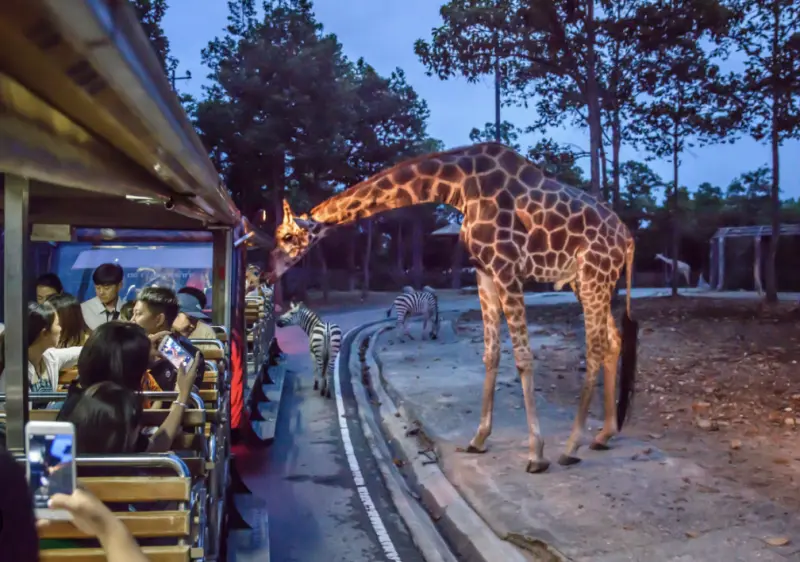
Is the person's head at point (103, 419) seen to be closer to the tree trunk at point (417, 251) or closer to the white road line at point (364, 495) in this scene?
the white road line at point (364, 495)

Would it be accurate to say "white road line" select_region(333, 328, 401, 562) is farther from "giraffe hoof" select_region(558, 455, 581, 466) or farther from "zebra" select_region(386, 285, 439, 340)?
"zebra" select_region(386, 285, 439, 340)

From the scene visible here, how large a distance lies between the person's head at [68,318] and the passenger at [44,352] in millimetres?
108

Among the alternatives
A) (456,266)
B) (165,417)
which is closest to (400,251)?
(456,266)

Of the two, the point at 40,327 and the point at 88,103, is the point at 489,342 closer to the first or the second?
the point at 40,327

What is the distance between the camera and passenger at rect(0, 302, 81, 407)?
4.04 m

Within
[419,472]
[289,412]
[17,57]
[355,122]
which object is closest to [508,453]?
[419,472]

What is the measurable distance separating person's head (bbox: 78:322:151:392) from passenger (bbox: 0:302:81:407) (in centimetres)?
101

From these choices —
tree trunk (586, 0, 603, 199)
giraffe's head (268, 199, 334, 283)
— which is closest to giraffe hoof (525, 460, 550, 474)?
giraffe's head (268, 199, 334, 283)

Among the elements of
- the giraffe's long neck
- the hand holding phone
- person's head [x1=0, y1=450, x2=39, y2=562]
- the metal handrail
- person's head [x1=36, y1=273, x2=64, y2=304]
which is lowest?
the metal handrail

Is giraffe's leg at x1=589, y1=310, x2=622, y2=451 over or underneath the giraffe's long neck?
underneath

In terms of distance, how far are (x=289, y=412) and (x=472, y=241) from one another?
397cm

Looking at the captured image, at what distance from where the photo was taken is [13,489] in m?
1.19

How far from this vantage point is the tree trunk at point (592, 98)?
17938mm

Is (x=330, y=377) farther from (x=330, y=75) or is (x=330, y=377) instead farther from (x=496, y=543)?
(x=330, y=75)
